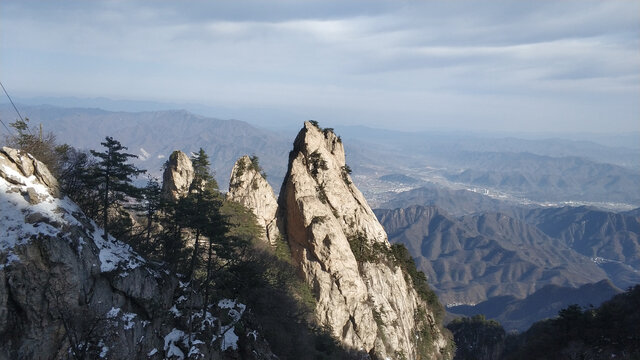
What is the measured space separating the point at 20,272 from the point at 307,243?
24106 mm

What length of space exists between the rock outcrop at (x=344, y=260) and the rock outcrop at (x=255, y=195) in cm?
159

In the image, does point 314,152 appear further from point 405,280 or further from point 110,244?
point 110,244

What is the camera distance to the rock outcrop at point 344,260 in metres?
35.8

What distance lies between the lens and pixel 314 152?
139 feet

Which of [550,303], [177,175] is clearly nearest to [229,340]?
[177,175]

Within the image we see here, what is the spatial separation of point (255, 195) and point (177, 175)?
8913mm

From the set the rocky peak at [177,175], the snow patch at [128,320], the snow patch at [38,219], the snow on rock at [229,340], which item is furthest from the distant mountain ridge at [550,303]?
the snow patch at [38,219]

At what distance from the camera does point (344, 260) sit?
3675 cm

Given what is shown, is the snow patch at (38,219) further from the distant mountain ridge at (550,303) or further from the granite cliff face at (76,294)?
the distant mountain ridge at (550,303)

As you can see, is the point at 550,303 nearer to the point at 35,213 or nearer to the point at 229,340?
the point at 229,340

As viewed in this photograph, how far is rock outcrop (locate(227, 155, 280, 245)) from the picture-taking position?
37.9m

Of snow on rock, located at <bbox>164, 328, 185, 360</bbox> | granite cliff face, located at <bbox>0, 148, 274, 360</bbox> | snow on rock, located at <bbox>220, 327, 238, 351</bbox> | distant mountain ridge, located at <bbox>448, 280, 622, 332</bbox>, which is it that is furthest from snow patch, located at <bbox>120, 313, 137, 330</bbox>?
distant mountain ridge, located at <bbox>448, 280, 622, 332</bbox>

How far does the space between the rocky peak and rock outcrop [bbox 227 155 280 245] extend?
5.04 m

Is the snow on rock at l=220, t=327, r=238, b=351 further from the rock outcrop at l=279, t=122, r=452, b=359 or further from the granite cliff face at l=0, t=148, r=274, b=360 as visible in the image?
the rock outcrop at l=279, t=122, r=452, b=359
